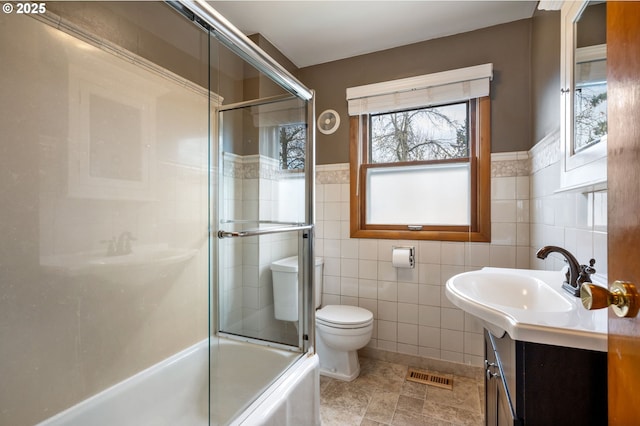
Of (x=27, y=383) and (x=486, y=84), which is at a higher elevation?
(x=486, y=84)

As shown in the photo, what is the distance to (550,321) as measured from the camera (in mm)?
739

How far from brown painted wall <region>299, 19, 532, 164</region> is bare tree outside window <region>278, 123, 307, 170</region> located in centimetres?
71

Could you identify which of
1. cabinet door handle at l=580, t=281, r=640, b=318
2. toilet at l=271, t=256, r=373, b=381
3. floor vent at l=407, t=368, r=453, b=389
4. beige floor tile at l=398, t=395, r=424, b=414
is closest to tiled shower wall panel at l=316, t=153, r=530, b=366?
floor vent at l=407, t=368, r=453, b=389

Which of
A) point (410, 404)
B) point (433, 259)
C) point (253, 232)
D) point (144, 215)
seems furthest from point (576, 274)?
point (144, 215)

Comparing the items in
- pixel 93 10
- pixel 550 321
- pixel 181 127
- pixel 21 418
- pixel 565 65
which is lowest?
pixel 21 418

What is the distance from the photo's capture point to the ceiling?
187 cm

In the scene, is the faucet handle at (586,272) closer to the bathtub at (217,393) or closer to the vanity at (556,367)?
the vanity at (556,367)

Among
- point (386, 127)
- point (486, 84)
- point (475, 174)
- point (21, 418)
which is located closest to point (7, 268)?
point (21, 418)

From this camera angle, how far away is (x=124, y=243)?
52.9 inches

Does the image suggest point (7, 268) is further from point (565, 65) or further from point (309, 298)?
point (565, 65)

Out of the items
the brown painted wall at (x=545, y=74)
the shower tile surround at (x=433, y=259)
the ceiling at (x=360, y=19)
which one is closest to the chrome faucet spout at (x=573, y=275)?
the shower tile surround at (x=433, y=259)

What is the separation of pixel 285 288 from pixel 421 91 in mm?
1724

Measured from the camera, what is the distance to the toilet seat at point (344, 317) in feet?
6.55

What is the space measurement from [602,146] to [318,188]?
6.20ft
